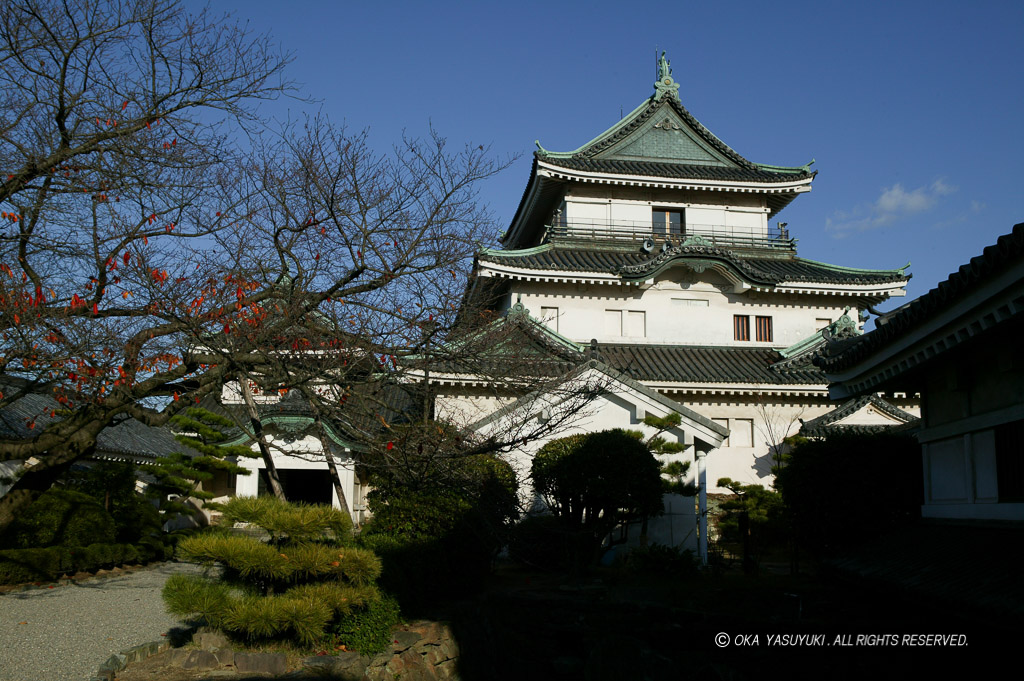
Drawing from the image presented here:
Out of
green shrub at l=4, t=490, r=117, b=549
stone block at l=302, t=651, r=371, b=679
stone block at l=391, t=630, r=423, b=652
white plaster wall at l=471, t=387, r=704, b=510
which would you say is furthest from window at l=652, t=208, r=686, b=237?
stone block at l=302, t=651, r=371, b=679

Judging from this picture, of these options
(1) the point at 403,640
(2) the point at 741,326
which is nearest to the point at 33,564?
(1) the point at 403,640

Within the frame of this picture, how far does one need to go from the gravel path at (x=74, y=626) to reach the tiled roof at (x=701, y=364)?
559 inches

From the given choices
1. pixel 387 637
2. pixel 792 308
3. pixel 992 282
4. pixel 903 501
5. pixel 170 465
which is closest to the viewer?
pixel 992 282

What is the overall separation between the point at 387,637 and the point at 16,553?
10037 millimetres

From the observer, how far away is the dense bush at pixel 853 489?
38.9 feet

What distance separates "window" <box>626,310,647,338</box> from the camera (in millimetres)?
26594

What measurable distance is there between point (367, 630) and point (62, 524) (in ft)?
36.4

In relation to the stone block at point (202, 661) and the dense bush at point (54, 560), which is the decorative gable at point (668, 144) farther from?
the stone block at point (202, 661)

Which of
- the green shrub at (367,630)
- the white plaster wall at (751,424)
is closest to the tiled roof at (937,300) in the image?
the green shrub at (367,630)

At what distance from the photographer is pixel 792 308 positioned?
27562 millimetres

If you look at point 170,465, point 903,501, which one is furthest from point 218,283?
point 170,465

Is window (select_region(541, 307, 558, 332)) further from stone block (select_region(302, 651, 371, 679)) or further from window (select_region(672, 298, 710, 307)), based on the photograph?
stone block (select_region(302, 651, 371, 679))

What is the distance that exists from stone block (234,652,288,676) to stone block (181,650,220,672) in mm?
248

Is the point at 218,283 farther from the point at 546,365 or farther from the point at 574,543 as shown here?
the point at 574,543
